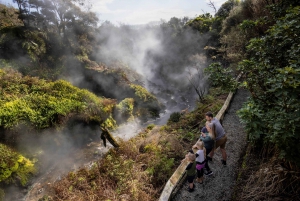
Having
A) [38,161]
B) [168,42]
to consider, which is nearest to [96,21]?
[168,42]

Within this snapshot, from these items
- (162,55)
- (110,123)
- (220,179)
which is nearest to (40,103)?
(110,123)

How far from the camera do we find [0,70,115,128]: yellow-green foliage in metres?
10.1

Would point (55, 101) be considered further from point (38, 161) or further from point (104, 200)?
point (104, 200)

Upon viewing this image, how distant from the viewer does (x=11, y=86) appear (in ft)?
37.5

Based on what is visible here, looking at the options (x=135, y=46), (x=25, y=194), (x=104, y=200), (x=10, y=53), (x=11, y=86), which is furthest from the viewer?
(x=135, y=46)

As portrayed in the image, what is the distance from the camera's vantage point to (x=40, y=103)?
1117 cm

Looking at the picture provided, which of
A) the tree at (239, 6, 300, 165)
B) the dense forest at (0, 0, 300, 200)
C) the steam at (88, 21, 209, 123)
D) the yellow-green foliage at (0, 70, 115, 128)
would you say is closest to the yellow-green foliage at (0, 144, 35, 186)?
the dense forest at (0, 0, 300, 200)

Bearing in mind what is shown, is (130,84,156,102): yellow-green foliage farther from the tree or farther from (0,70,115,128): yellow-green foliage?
the tree

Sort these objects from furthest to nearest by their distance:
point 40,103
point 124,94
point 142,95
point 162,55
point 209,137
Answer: point 162,55, point 124,94, point 142,95, point 40,103, point 209,137

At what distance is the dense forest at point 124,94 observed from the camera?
13.2 ft

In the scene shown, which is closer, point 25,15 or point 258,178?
point 258,178

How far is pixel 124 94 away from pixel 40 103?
889cm

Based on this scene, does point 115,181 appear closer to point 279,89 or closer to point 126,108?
point 279,89

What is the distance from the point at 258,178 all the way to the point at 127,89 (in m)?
15.7
